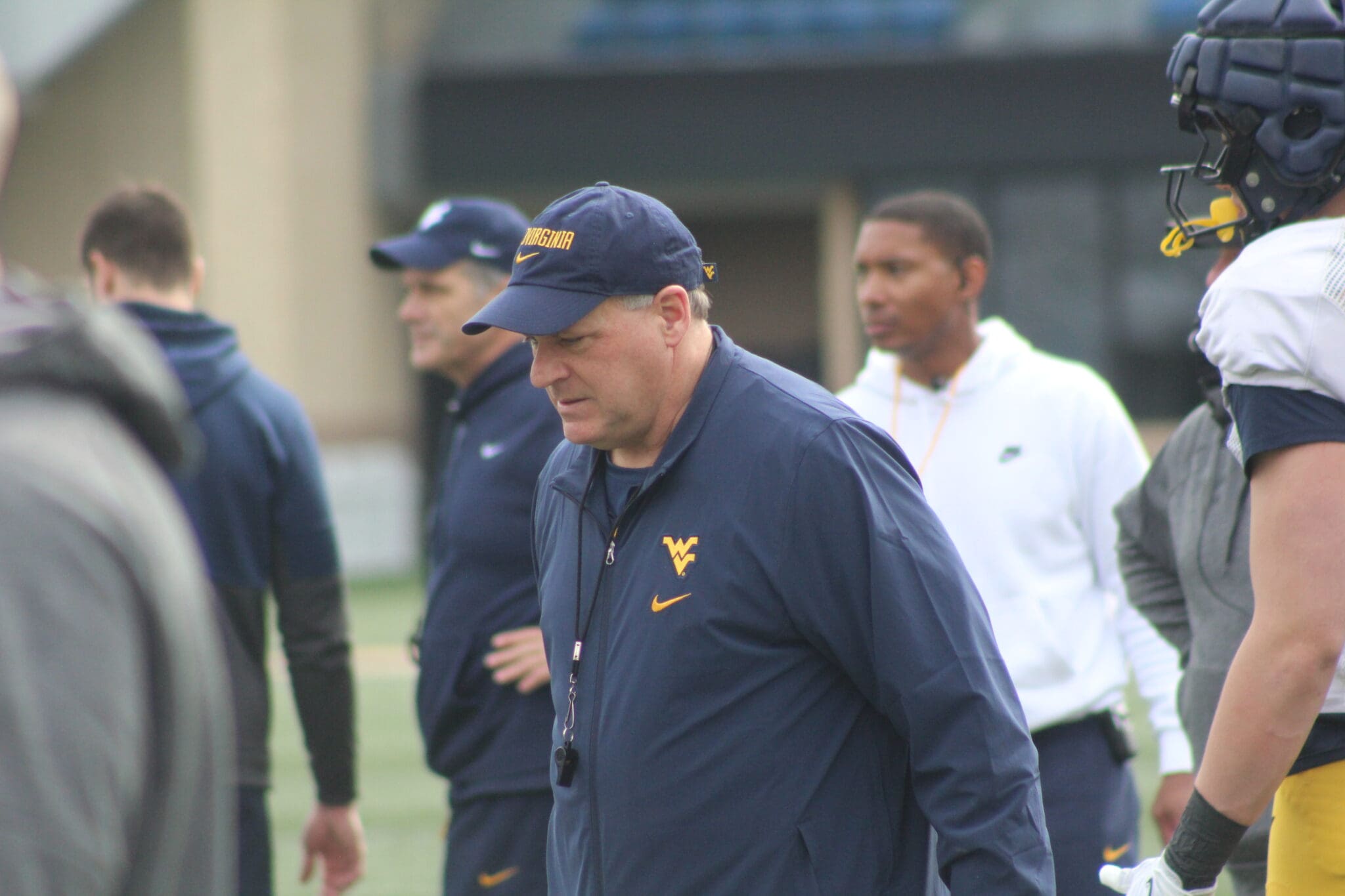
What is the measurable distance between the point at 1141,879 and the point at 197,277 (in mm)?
3063

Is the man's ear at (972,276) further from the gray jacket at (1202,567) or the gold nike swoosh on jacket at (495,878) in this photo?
the gold nike swoosh on jacket at (495,878)

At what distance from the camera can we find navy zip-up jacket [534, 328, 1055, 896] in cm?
233

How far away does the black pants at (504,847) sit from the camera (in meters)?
3.86

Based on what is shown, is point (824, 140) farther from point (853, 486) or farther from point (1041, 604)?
point (853, 486)

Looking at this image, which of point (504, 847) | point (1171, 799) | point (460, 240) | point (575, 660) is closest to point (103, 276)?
point (460, 240)

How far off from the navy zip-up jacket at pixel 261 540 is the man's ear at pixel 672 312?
1.78m

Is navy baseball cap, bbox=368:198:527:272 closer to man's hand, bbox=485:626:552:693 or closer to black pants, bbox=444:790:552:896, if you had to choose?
man's hand, bbox=485:626:552:693

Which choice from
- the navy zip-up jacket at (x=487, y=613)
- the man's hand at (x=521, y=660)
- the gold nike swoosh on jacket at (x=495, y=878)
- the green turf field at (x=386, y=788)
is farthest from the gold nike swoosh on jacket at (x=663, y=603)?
the green turf field at (x=386, y=788)

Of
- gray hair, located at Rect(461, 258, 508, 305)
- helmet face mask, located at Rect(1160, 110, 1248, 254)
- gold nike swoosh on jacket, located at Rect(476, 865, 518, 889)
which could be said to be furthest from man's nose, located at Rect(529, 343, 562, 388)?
gray hair, located at Rect(461, 258, 508, 305)

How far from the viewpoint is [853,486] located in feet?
7.88

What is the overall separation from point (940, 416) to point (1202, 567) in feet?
4.24

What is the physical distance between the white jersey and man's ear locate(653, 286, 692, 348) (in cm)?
87

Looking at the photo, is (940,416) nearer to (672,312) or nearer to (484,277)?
(484,277)

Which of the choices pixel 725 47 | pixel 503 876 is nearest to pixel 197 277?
pixel 503 876
